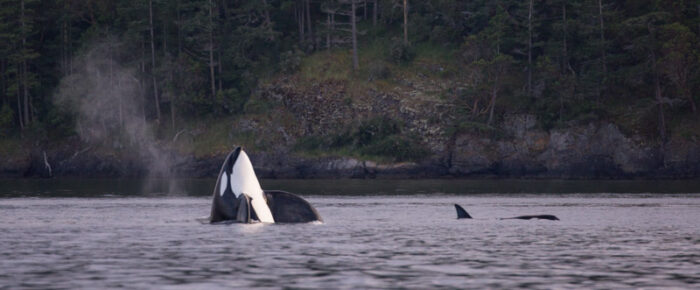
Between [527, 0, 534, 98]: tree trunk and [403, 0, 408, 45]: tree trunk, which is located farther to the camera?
[403, 0, 408, 45]: tree trunk

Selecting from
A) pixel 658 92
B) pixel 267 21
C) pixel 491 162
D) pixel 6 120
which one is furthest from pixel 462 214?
pixel 6 120

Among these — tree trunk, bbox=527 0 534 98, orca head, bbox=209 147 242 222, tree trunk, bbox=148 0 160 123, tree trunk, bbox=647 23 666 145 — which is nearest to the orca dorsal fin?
orca head, bbox=209 147 242 222

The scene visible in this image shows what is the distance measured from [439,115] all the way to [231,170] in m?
63.5

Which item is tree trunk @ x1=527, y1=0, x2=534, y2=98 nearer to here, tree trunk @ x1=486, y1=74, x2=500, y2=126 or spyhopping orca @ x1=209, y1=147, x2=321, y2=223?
tree trunk @ x1=486, y1=74, x2=500, y2=126

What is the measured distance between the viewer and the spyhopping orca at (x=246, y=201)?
88.3 feet

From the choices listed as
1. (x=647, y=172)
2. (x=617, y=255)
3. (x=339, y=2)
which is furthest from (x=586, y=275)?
(x=339, y=2)

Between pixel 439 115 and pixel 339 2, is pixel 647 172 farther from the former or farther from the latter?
pixel 339 2

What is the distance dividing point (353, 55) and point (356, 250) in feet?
249

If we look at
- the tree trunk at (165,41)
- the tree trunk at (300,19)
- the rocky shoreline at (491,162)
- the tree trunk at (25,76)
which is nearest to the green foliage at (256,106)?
the rocky shoreline at (491,162)

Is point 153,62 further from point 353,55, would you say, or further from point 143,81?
point 353,55

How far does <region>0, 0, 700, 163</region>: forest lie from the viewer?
3290 inches

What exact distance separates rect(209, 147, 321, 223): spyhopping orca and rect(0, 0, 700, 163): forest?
57316 mm

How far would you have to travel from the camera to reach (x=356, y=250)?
2130 cm

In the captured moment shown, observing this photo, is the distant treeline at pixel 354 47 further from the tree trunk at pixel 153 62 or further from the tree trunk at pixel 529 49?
the tree trunk at pixel 153 62
